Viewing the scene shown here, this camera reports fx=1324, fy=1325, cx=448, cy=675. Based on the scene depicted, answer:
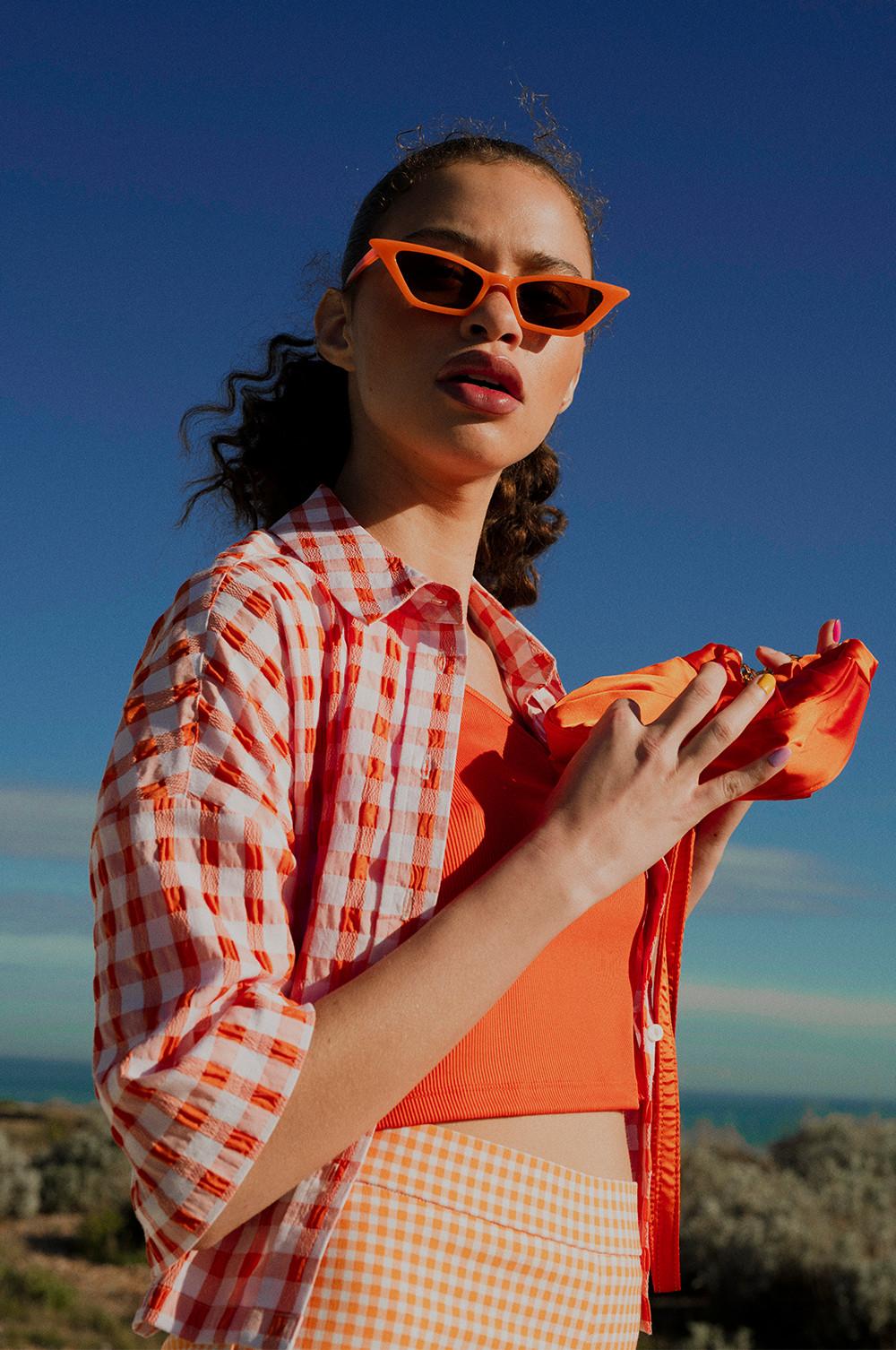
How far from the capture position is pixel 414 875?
1.87 m

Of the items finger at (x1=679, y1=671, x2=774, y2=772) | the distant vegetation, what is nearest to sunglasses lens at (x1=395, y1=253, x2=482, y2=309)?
finger at (x1=679, y1=671, x2=774, y2=772)

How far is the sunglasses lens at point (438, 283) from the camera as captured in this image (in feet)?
7.51

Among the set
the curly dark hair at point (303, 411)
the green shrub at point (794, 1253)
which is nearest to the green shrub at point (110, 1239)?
the green shrub at point (794, 1253)

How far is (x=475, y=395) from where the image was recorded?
7.54 feet

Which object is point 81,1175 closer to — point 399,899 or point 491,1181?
point 491,1181

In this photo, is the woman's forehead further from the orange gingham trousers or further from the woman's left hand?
the orange gingham trousers

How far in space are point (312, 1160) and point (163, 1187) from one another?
179mm

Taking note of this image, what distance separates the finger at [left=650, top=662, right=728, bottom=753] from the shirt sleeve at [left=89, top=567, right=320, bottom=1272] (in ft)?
1.79

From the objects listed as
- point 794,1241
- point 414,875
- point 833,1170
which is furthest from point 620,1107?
point 833,1170

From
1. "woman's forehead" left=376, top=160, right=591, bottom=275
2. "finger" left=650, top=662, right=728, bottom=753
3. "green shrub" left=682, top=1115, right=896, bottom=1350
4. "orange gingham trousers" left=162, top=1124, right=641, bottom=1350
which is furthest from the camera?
"green shrub" left=682, top=1115, right=896, bottom=1350

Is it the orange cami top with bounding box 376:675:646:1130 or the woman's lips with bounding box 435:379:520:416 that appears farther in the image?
the woman's lips with bounding box 435:379:520:416

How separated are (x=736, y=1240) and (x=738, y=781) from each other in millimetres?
12375

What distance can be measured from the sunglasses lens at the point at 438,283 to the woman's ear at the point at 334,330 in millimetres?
356

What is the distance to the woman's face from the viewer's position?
231 cm
